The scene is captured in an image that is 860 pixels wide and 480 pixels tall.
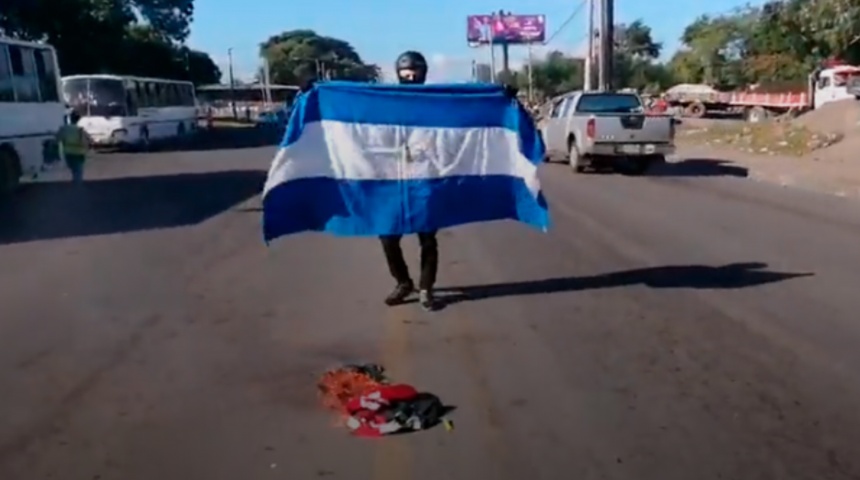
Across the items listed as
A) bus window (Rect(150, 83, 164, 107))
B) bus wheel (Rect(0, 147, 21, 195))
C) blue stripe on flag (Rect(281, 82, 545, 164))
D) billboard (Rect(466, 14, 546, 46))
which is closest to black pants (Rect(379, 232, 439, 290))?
blue stripe on flag (Rect(281, 82, 545, 164))

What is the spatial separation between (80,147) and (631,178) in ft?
35.3

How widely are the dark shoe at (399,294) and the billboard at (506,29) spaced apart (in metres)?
98.8

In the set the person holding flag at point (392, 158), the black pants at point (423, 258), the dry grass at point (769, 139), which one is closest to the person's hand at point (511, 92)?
the person holding flag at point (392, 158)

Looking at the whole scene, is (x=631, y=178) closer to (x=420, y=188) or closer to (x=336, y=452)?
(x=420, y=188)

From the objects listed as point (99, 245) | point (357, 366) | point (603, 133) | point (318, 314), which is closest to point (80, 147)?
point (99, 245)

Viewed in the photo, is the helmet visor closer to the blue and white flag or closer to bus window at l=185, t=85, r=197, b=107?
the blue and white flag

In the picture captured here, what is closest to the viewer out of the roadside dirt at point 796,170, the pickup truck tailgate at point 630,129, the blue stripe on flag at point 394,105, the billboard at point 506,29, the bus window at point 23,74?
the blue stripe on flag at point 394,105

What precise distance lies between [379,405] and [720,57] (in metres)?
90.6

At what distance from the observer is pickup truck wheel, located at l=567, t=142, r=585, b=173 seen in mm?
26659

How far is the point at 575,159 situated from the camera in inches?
1057

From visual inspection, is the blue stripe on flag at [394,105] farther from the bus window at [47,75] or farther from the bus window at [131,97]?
the bus window at [131,97]

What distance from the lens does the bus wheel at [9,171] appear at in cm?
2178

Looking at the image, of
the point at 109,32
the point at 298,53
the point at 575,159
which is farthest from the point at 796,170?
the point at 298,53

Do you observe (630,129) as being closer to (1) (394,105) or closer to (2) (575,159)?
(2) (575,159)
